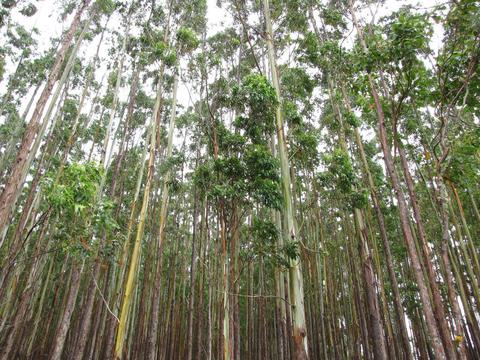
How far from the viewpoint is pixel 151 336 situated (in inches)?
347

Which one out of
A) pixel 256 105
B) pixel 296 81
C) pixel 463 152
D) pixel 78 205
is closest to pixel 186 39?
pixel 256 105

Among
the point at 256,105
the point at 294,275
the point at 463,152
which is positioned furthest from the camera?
the point at 256,105

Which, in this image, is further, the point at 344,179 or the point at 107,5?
the point at 107,5

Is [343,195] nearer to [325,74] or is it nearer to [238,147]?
[238,147]

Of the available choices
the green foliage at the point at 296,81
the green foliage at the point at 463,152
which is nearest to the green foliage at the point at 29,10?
the green foliage at the point at 296,81

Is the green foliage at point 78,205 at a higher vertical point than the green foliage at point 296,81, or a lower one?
lower

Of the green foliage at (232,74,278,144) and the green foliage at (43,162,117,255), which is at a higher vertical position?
the green foliage at (232,74,278,144)

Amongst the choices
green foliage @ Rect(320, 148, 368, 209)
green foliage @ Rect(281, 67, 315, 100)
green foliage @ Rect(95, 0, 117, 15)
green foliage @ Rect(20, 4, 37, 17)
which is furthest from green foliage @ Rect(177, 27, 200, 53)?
green foliage @ Rect(20, 4, 37, 17)

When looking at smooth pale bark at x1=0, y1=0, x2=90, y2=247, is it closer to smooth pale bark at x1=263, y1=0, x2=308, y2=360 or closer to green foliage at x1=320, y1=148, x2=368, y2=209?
smooth pale bark at x1=263, y1=0, x2=308, y2=360

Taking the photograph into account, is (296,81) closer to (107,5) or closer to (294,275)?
(294,275)

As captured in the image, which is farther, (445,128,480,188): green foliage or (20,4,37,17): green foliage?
(20,4,37,17): green foliage

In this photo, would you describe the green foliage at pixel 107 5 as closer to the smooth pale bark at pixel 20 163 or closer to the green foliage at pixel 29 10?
the green foliage at pixel 29 10

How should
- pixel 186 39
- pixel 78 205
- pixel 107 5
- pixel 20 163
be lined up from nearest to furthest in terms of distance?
pixel 78 205 < pixel 20 163 < pixel 186 39 < pixel 107 5

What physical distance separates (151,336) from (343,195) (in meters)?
6.26
